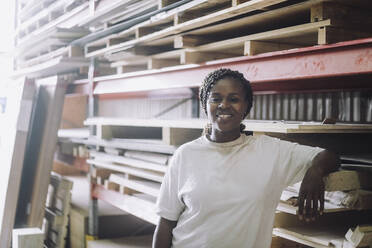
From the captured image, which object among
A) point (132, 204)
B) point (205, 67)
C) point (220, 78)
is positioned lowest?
point (132, 204)

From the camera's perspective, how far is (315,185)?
7.84 ft

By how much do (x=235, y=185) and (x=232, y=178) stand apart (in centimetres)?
4

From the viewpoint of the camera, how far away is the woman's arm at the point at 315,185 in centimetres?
239

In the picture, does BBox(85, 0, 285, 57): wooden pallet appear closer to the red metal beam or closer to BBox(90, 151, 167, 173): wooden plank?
the red metal beam

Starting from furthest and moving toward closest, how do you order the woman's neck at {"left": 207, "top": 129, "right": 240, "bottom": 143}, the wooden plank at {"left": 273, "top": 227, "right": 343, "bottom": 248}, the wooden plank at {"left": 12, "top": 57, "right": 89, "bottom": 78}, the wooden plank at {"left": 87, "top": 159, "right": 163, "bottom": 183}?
the wooden plank at {"left": 12, "top": 57, "right": 89, "bottom": 78}, the wooden plank at {"left": 87, "top": 159, "right": 163, "bottom": 183}, the wooden plank at {"left": 273, "top": 227, "right": 343, "bottom": 248}, the woman's neck at {"left": 207, "top": 129, "right": 240, "bottom": 143}

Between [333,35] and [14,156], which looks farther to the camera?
[14,156]

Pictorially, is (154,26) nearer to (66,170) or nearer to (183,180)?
(183,180)

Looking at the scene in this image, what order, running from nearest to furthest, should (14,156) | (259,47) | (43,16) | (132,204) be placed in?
(259,47), (132,204), (14,156), (43,16)

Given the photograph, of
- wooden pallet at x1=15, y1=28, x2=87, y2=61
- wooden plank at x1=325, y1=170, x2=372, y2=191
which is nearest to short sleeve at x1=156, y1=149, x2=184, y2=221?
wooden plank at x1=325, y1=170, x2=372, y2=191

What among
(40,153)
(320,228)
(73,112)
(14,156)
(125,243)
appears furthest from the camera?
(73,112)

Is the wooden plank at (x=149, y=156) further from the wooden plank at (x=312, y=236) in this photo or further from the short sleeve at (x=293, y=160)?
the short sleeve at (x=293, y=160)

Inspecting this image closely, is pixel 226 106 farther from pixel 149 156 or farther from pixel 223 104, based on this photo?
pixel 149 156

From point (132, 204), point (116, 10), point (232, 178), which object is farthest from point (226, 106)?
point (116, 10)

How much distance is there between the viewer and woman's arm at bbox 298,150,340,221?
2.39 metres
